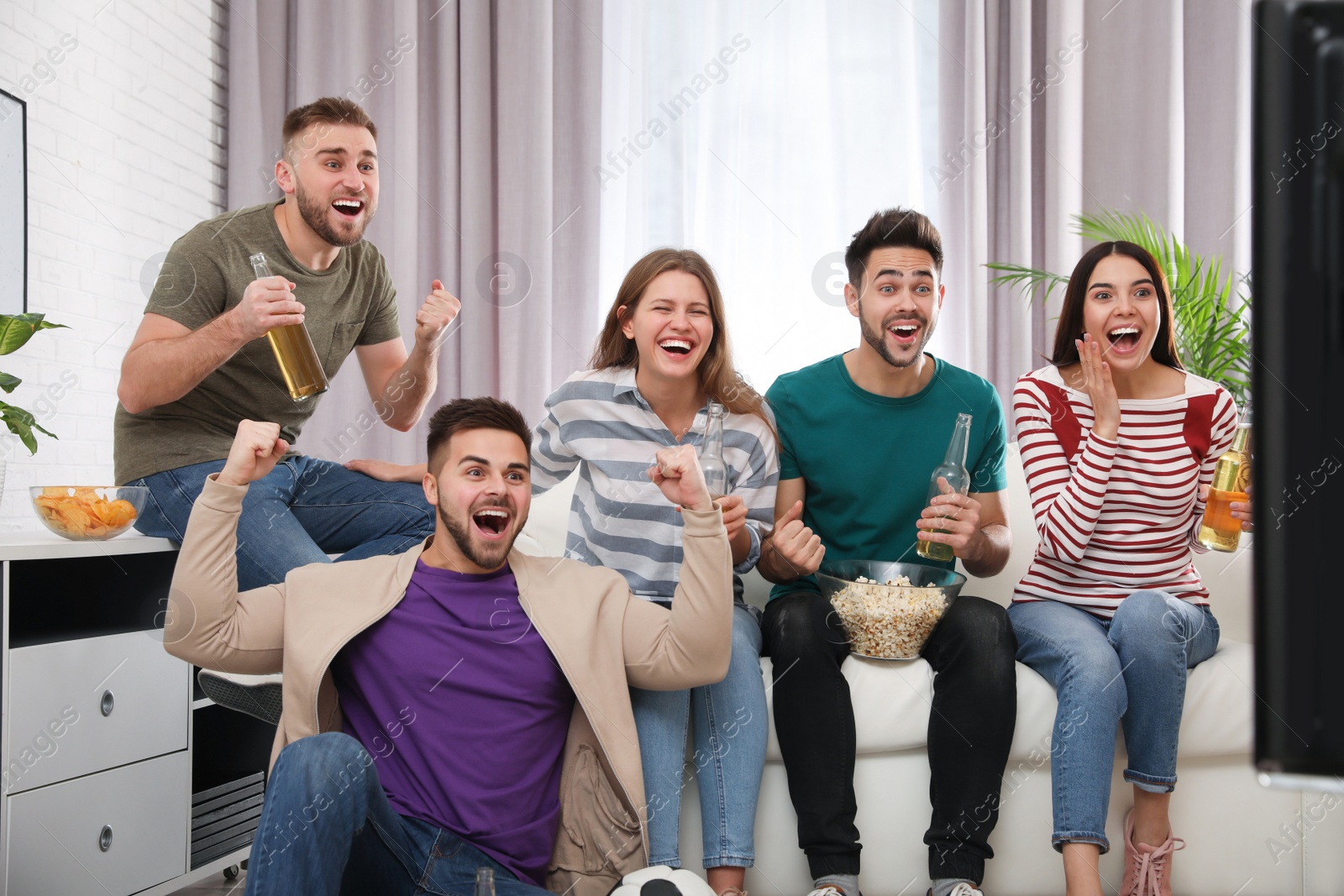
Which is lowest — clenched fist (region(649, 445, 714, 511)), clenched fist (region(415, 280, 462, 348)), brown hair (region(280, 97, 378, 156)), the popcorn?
the popcorn

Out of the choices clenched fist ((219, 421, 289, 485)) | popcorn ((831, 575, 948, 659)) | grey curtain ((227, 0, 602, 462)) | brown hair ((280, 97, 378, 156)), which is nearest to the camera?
clenched fist ((219, 421, 289, 485))

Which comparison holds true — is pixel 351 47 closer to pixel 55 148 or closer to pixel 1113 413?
pixel 55 148

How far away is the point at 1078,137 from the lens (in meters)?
3.41

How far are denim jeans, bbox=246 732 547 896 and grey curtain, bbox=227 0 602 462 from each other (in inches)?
89.0

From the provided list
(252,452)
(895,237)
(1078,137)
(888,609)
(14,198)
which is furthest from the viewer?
(1078,137)

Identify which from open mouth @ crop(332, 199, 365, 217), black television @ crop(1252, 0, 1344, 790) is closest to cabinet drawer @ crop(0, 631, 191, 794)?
open mouth @ crop(332, 199, 365, 217)

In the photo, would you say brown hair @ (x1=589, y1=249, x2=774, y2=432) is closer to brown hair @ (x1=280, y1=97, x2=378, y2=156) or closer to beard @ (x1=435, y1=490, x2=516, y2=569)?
beard @ (x1=435, y1=490, x2=516, y2=569)

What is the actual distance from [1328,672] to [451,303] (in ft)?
5.52

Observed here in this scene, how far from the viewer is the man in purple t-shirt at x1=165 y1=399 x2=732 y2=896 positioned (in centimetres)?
136

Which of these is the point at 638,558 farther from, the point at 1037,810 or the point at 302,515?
the point at 1037,810

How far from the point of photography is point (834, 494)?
193 centimetres

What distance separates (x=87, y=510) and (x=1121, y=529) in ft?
5.82

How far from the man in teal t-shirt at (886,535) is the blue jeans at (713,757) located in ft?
0.19

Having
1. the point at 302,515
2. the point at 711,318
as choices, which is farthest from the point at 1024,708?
the point at 302,515
